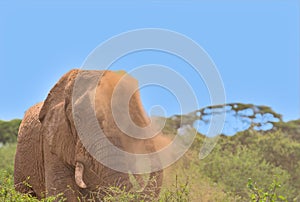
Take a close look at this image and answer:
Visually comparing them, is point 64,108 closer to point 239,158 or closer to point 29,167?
point 29,167

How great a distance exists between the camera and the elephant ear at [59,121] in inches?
276

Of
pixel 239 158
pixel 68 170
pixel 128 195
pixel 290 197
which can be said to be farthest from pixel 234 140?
pixel 128 195

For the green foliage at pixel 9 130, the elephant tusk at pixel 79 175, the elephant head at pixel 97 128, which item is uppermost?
the green foliage at pixel 9 130

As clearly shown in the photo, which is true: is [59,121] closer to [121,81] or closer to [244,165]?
[121,81]

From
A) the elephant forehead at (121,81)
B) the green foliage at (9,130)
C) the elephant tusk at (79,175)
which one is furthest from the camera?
the green foliage at (9,130)

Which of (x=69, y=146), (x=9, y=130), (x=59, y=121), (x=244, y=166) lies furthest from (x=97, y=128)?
(x=9, y=130)

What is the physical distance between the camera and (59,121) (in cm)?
723

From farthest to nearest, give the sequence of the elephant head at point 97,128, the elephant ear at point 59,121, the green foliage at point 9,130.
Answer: the green foliage at point 9,130 < the elephant ear at point 59,121 < the elephant head at point 97,128

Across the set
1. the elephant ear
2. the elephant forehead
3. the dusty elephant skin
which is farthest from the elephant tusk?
the elephant forehead

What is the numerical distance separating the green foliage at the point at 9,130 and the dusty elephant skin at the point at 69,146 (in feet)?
80.4

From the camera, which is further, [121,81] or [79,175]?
[121,81]

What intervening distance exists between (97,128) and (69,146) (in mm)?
651

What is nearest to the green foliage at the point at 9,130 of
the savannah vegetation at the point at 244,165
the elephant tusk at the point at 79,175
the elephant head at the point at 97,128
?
the savannah vegetation at the point at 244,165

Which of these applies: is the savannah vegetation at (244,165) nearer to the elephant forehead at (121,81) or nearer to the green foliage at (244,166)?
the green foliage at (244,166)
